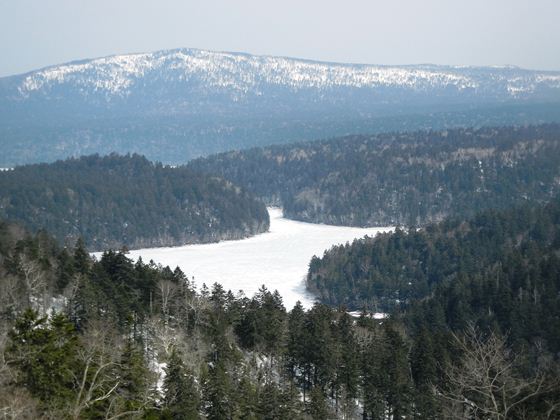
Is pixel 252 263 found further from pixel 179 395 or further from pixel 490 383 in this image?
pixel 490 383

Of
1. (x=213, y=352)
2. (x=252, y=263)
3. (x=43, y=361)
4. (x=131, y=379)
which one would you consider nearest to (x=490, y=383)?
(x=131, y=379)

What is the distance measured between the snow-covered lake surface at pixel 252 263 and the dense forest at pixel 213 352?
48.8 meters

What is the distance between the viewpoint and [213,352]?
56875mm

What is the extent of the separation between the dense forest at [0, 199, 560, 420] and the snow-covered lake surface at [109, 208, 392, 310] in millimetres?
48766

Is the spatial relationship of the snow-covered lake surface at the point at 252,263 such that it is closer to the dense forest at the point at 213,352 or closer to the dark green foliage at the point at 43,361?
the dense forest at the point at 213,352

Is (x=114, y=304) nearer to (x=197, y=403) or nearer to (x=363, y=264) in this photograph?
(x=197, y=403)

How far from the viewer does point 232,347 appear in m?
58.2

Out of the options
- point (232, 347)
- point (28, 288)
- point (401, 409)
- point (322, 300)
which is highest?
point (28, 288)

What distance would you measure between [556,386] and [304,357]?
91.8 feet

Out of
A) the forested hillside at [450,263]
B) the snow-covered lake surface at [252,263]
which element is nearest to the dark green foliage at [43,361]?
the forested hillside at [450,263]

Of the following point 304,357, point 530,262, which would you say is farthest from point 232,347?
point 530,262

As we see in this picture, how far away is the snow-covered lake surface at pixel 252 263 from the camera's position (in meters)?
133

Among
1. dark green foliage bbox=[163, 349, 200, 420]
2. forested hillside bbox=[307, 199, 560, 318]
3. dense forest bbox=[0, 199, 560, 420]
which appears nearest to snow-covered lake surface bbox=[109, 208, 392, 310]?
forested hillside bbox=[307, 199, 560, 318]

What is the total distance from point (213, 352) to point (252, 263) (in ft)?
338
